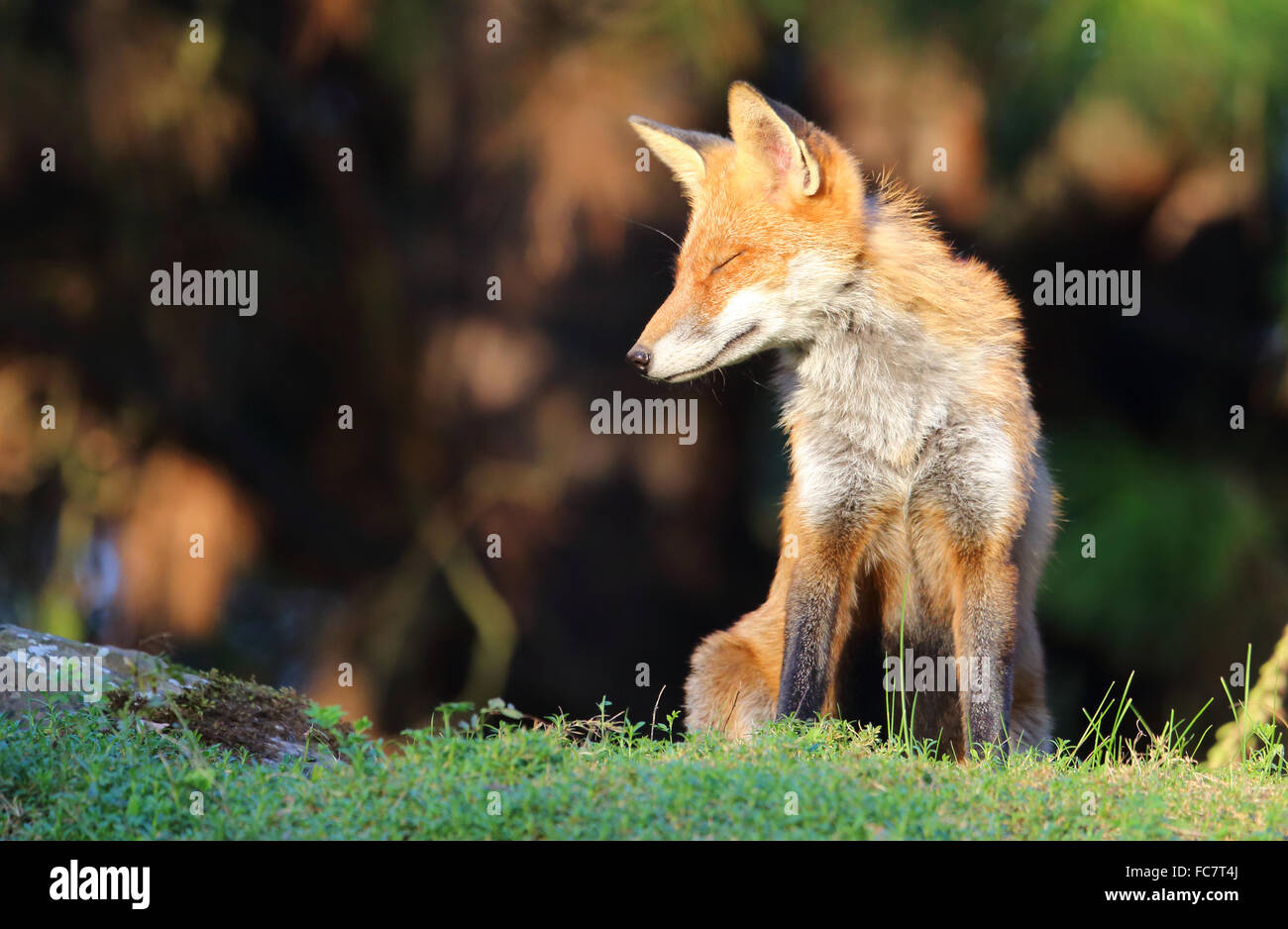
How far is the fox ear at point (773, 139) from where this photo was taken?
4262mm

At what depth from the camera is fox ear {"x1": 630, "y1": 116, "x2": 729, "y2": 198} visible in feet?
15.4

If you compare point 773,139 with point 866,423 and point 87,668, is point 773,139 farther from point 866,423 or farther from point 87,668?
point 87,668

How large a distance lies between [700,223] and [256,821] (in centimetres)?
251

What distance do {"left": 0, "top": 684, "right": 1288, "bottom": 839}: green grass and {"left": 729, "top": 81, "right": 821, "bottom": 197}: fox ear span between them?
6.07 feet

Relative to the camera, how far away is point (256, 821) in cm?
312

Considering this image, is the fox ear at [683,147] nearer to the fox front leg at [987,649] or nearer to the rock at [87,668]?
the fox front leg at [987,649]

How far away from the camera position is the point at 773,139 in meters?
4.37

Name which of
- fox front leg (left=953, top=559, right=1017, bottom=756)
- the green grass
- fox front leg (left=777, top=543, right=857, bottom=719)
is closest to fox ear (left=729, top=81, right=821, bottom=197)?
fox front leg (left=777, top=543, right=857, bottom=719)

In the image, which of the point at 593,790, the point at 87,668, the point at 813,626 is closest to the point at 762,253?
the point at 813,626

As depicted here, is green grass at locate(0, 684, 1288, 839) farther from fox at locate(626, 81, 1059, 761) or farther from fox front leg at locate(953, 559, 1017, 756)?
fox at locate(626, 81, 1059, 761)

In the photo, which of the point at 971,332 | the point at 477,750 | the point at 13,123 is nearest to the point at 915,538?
the point at 971,332

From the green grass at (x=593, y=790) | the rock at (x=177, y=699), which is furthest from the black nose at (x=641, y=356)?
the rock at (x=177, y=699)

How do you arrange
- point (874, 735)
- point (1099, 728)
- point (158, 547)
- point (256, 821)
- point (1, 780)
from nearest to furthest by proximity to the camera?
point (256, 821) < point (1, 780) < point (874, 735) < point (1099, 728) < point (158, 547)

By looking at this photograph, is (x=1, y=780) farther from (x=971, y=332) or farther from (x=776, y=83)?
(x=776, y=83)
